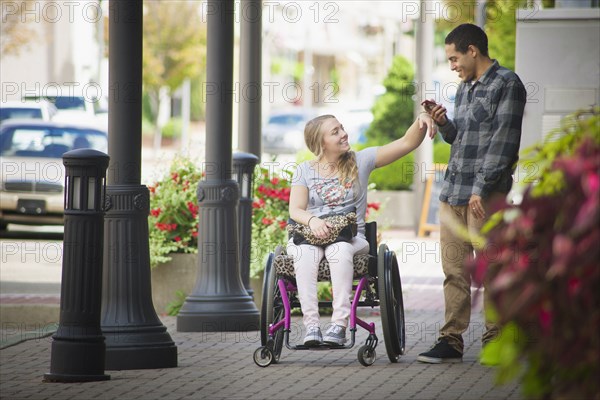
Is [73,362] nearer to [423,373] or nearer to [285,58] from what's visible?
[423,373]

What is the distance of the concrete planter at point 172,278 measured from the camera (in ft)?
34.8

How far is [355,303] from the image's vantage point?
301 inches

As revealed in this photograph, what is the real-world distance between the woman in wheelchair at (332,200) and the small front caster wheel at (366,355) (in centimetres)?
13

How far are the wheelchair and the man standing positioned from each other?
32 centimetres

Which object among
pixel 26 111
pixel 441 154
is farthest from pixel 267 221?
pixel 441 154

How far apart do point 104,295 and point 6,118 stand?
49.4 feet

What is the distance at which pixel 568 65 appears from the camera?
429 inches

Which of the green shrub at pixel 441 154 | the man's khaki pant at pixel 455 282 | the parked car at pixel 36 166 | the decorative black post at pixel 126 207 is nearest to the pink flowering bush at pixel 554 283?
the man's khaki pant at pixel 455 282

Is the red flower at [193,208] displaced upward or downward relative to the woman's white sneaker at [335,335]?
upward

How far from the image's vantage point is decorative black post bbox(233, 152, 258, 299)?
1036 cm

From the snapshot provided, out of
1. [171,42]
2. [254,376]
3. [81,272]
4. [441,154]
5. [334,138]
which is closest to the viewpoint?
[81,272]

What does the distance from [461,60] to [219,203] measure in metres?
2.61

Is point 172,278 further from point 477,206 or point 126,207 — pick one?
point 477,206

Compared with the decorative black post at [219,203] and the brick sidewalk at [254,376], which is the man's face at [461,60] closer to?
the brick sidewalk at [254,376]
